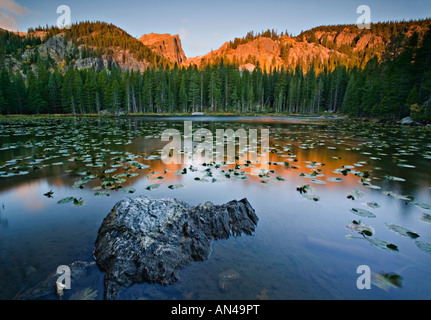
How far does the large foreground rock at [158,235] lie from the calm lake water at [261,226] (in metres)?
0.16

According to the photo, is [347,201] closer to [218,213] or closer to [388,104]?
[218,213]

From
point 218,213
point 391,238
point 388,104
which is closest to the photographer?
point 391,238

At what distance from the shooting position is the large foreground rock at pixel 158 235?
10.6ft

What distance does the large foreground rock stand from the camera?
3.22m

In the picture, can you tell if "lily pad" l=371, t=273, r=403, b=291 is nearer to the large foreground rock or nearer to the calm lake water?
the calm lake water

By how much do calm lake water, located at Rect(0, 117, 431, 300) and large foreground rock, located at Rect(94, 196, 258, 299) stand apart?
0.16m

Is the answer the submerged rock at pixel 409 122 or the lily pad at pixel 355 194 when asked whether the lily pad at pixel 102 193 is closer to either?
the lily pad at pixel 355 194

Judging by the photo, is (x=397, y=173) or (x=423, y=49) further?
(x=423, y=49)

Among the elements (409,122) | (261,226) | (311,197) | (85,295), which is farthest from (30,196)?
(409,122)

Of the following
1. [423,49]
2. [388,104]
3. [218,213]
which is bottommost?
[218,213]

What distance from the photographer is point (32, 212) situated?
5.25m

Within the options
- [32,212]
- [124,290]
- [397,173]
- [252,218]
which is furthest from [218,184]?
[397,173]
